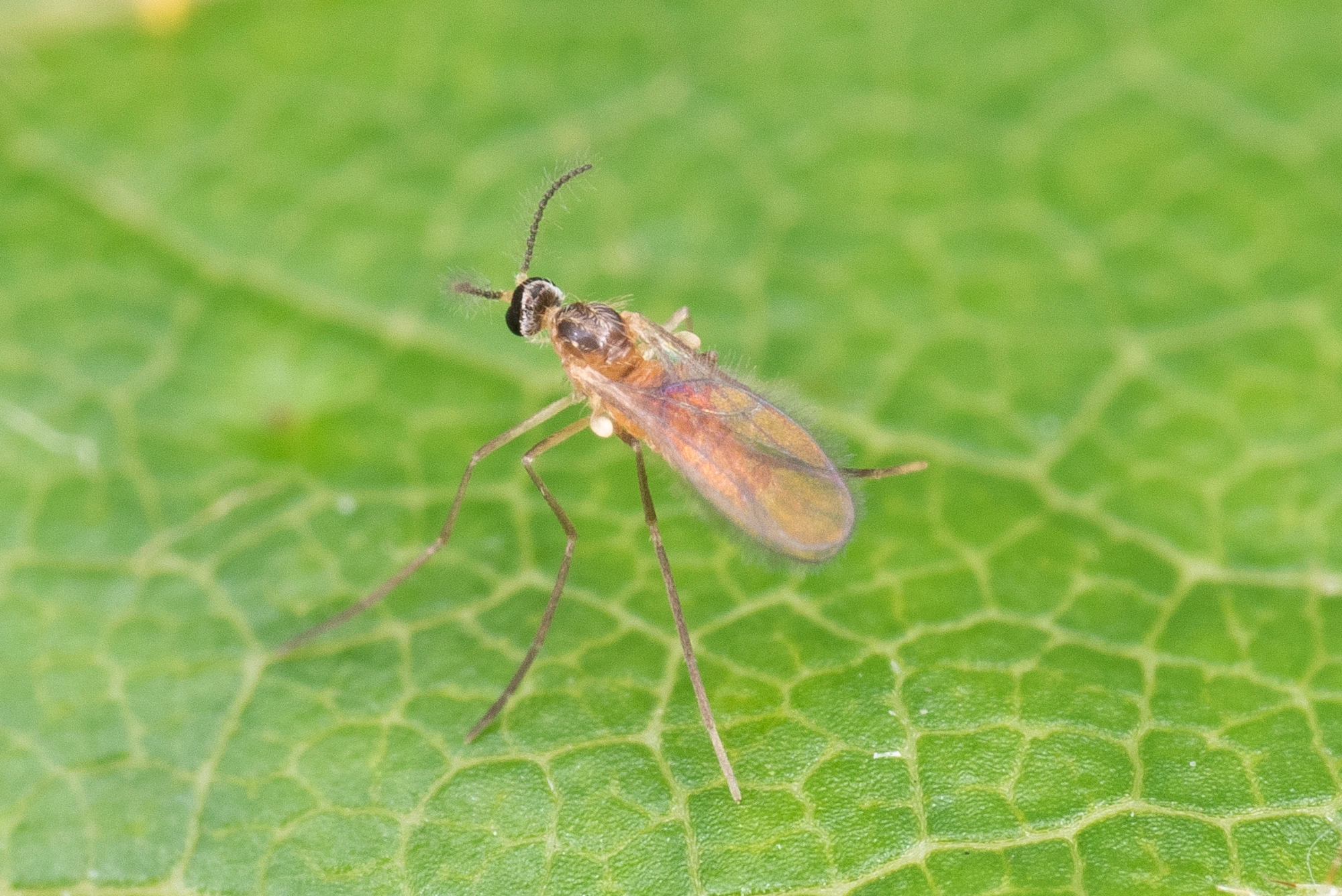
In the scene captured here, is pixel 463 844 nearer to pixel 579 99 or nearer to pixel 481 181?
pixel 481 181

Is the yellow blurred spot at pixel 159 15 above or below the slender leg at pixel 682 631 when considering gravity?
above

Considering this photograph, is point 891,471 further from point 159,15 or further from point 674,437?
point 159,15

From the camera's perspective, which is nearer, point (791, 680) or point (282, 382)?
point (791, 680)

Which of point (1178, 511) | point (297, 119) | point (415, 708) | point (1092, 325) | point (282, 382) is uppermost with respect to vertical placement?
point (297, 119)

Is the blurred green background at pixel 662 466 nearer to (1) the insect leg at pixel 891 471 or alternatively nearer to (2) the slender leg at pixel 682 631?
(2) the slender leg at pixel 682 631

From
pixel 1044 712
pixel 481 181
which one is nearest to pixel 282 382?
pixel 481 181

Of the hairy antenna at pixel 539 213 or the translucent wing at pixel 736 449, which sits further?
the hairy antenna at pixel 539 213

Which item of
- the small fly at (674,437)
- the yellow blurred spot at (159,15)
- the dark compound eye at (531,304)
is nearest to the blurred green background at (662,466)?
the yellow blurred spot at (159,15)
